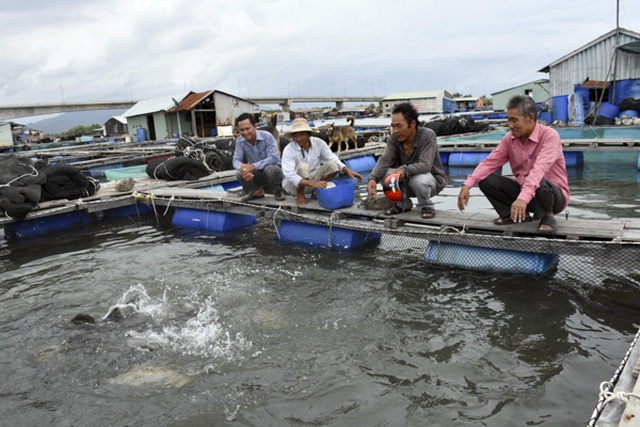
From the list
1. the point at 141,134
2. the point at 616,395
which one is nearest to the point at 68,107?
the point at 141,134

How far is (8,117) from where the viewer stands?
53438 mm

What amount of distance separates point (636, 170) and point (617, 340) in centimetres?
1081

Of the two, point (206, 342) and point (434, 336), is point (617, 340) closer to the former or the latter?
point (434, 336)

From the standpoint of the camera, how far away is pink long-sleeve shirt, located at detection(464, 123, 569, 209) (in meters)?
4.56

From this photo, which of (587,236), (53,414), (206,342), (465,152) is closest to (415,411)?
(206,342)

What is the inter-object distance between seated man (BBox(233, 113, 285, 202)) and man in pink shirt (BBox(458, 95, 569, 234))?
3.29m

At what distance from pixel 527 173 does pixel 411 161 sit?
1418 mm

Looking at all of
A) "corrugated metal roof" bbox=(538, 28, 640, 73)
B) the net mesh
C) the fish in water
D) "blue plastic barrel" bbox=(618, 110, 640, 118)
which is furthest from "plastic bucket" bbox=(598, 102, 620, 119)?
the fish in water

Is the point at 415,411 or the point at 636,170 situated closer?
the point at 415,411

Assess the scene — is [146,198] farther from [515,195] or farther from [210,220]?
[515,195]

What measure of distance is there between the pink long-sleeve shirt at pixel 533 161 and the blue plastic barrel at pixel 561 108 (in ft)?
69.1

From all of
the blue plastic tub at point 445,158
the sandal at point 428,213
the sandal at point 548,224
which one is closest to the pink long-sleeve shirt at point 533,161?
→ the sandal at point 548,224

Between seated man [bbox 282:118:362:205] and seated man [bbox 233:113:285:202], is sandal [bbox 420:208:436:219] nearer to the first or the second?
seated man [bbox 282:118:362:205]

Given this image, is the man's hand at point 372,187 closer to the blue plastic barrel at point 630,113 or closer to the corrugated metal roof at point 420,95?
the blue plastic barrel at point 630,113
